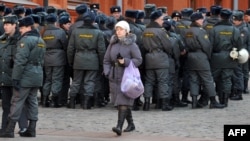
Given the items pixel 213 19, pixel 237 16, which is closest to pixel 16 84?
pixel 213 19

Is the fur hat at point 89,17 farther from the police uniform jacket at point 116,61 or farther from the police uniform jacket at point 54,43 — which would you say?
the police uniform jacket at point 116,61

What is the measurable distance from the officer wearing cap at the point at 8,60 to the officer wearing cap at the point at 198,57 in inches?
191

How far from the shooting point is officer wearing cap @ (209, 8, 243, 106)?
1514 cm

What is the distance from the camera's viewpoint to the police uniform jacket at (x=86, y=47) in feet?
47.9

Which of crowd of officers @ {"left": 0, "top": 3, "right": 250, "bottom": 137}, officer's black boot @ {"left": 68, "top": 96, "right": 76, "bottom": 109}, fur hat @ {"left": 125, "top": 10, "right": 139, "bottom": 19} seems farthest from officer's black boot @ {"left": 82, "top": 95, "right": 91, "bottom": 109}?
fur hat @ {"left": 125, "top": 10, "right": 139, "bottom": 19}

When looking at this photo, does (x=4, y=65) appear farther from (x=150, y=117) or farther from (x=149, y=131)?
(x=150, y=117)

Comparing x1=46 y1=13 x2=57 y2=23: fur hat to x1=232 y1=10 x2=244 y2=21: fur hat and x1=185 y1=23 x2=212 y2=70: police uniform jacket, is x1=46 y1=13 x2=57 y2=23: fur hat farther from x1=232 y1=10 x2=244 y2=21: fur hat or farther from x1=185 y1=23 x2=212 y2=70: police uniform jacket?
x1=232 y1=10 x2=244 y2=21: fur hat

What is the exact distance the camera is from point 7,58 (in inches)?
431

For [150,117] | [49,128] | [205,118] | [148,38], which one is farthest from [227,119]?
[49,128]

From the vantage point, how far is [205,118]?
1355 centimetres

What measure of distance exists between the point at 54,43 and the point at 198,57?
3055 millimetres

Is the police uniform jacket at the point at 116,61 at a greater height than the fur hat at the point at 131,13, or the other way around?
the fur hat at the point at 131,13

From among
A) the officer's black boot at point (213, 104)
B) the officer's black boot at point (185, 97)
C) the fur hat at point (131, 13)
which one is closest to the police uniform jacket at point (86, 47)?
the fur hat at point (131, 13)

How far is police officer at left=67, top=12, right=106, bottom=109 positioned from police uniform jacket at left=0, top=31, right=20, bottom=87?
3.65 m
